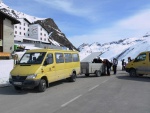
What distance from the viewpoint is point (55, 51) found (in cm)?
1417

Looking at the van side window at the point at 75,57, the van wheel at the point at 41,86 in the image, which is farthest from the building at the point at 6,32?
the van wheel at the point at 41,86

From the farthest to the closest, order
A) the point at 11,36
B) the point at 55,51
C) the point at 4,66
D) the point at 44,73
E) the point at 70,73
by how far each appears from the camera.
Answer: the point at 11,36, the point at 4,66, the point at 70,73, the point at 55,51, the point at 44,73

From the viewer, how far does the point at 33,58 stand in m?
12.9

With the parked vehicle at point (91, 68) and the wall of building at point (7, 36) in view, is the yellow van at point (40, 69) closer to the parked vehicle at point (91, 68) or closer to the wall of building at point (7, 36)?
the parked vehicle at point (91, 68)

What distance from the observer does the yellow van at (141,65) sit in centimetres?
1934

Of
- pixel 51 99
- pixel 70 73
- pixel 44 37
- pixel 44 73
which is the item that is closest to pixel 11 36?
pixel 70 73

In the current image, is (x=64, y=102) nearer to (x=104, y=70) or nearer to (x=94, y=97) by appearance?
(x=94, y=97)

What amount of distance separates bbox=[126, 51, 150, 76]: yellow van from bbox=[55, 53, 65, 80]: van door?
762cm

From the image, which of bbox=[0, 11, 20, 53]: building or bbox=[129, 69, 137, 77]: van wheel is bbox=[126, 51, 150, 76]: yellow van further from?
bbox=[0, 11, 20, 53]: building

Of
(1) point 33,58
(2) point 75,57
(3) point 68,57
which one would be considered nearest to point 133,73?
(2) point 75,57

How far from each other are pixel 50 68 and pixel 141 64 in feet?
30.9

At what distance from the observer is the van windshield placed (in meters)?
12.7

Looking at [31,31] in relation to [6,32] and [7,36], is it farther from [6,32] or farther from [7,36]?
[6,32]

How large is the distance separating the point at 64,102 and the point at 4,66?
10.9m
